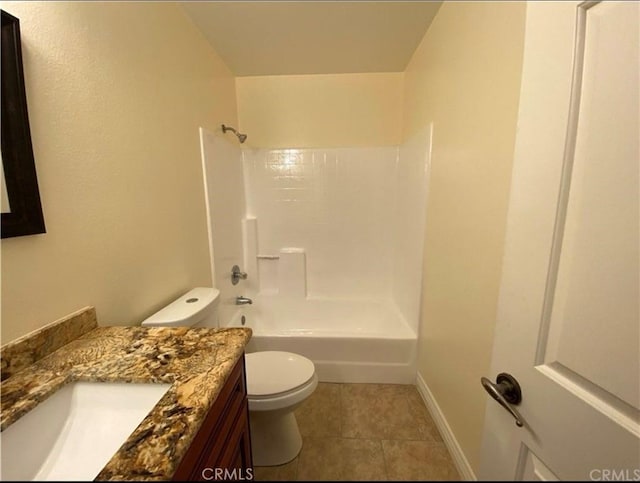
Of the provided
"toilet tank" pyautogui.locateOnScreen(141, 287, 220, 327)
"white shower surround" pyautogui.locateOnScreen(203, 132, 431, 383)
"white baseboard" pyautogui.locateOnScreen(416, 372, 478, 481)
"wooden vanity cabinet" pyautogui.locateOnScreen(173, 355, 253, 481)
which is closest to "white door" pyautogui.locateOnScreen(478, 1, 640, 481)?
"white baseboard" pyautogui.locateOnScreen(416, 372, 478, 481)

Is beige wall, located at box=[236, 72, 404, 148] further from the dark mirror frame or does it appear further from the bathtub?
the dark mirror frame

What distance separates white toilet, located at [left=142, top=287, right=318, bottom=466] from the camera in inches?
47.5

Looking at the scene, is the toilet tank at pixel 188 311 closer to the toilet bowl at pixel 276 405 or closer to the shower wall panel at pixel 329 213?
the toilet bowl at pixel 276 405

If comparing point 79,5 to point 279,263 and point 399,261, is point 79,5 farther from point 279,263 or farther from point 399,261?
point 399,261

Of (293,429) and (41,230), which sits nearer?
(41,230)

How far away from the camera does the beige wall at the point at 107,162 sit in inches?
27.2

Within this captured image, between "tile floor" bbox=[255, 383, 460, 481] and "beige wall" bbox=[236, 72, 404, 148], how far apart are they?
2.00m

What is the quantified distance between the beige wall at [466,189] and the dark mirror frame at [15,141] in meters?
1.38

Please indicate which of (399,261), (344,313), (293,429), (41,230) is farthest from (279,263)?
(41,230)

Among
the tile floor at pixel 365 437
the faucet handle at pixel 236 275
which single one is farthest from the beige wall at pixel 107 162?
the tile floor at pixel 365 437

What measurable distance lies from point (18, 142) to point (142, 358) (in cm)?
61

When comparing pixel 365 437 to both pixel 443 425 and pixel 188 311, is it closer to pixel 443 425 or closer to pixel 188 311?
pixel 443 425

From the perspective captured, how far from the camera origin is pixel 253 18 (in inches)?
58.9

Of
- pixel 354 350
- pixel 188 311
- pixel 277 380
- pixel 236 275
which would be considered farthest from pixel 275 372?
pixel 236 275
